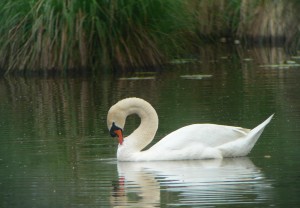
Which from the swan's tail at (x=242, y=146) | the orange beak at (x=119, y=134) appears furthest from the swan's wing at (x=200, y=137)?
the orange beak at (x=119, y=134)

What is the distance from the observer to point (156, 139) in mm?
13711

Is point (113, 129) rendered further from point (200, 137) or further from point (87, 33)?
point (87, 33)

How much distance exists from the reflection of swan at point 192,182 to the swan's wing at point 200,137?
0.65 ft

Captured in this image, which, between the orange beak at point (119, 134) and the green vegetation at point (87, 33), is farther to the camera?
the green vegetation at point (87, 33)

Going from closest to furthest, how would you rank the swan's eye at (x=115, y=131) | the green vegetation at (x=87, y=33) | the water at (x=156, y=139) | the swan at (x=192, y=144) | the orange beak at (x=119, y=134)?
the water at (x=156, y=139)
the swan at (x=192, y=144)
the orange beak at (x=119, y=134)
the swan's eye at (x=115, y=131)
the green vegetation at (x=87, y=33)

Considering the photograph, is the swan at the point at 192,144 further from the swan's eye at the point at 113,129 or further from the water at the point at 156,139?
the water at the point at 156,139

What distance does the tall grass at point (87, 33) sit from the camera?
23.3m

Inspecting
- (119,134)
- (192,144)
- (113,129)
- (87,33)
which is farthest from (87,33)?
(192,144)

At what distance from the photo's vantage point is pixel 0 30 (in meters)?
24.1

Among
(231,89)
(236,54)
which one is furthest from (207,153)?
(236,54)

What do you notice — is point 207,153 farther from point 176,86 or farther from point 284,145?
point 176,86

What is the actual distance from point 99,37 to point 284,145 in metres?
11.1

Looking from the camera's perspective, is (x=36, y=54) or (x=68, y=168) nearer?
(x=68, y=168)

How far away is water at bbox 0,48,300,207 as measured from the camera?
33.3ft
